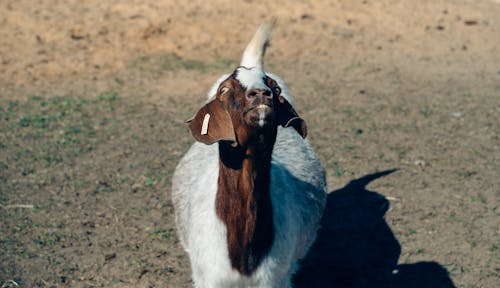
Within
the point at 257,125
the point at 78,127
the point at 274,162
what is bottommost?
the point at 78,127

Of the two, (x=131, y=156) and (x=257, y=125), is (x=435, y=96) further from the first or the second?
(x=257, y=125)

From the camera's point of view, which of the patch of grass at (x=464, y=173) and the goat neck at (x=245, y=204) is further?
the patch of grass at (x=464, y=173)

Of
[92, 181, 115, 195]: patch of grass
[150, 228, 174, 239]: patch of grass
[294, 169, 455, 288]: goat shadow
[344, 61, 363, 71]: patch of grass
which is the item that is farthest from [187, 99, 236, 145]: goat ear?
[344, 61, 363, 71]: patch of grass

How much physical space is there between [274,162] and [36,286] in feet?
7.35

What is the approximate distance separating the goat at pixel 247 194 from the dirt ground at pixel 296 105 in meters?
1.26

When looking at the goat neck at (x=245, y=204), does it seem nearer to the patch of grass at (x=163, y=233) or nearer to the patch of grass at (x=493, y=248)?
the patch of grass at (x=163, y=233)

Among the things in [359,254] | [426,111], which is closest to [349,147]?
[426,111]

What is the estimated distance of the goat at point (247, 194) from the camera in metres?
3.92

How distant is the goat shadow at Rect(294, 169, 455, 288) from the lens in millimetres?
6039

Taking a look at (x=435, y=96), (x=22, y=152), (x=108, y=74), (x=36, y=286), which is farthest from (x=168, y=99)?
(x=36, y=286)

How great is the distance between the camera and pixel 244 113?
380 cm

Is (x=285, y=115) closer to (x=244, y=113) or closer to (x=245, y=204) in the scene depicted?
(x=244, y=113)

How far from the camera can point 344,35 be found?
12.6 meters

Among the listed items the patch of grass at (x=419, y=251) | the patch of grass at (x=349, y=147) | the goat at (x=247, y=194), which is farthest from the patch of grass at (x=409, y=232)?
the patch of grass at (x=349, y=147)
